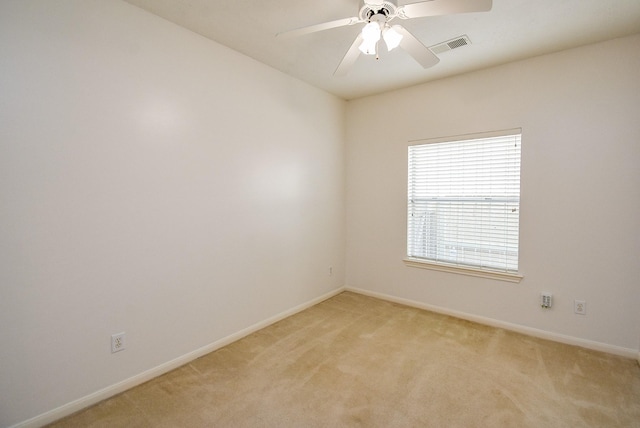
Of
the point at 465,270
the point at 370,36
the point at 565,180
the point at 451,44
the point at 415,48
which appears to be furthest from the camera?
the point at 465,270

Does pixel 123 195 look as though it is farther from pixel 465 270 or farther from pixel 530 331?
pixel 530 331

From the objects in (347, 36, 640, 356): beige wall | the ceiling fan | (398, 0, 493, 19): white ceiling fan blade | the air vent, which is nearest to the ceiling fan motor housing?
the ceiling fan

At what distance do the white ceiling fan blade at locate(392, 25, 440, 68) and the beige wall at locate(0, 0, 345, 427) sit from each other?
1.59m

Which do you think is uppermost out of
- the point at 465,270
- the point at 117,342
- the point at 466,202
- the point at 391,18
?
the point at 391,18

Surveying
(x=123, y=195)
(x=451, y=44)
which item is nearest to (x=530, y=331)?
(x=451, y=44)

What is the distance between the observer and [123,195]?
2.07m

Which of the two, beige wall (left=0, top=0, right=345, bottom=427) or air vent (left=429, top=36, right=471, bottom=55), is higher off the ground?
air vent (left=429, top=36, right=471, bottom=55)

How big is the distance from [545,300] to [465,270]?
2.39 feet

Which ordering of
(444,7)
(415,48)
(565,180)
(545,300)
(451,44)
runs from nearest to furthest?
(444,7)
(415,48)
(451,44)
(565,180)
(545,300)

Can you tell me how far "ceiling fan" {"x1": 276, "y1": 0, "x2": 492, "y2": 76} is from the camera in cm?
151

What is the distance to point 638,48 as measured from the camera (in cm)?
240

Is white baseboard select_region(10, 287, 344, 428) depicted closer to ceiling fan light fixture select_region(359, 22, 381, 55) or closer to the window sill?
the window sill

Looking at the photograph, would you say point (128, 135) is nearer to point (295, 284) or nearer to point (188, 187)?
point (188, 187)

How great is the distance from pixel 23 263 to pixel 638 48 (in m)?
4.60
